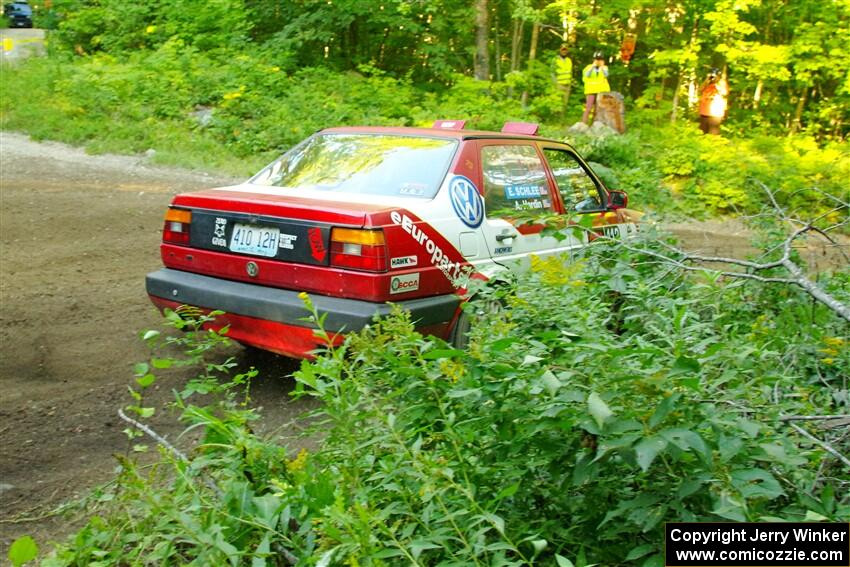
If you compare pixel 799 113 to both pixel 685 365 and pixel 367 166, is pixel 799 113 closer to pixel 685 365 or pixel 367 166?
pixel 367 166

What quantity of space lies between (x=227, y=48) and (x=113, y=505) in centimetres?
1702

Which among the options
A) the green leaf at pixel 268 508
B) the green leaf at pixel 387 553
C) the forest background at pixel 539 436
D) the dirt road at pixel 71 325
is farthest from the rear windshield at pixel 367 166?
the green leaf at pixel 387 553

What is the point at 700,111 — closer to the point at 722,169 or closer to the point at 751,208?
the point at 722,169

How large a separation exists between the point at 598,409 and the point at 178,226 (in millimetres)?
4358

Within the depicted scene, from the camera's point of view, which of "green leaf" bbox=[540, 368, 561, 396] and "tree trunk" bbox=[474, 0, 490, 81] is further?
"tree trunk" bbox=[474, 0, 490, 81]

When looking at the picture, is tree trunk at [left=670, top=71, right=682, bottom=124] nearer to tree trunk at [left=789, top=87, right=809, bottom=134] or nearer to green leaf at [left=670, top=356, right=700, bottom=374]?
tree trunk at [left=789, top=87, right=809, bottom=134]

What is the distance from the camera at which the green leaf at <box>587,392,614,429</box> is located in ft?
7.39

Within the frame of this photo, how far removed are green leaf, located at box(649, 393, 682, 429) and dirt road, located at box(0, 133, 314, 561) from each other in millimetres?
2693

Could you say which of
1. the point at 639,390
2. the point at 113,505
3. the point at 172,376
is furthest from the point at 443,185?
the point at 639,390

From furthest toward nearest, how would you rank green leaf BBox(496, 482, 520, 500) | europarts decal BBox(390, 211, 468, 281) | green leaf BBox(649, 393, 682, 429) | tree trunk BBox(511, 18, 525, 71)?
tree trunk BBox(511, 18, 525, 71) → europarts decal BBox(390, 211, 468, 281) → green leaf BBox(496, 482, 520, 500) → green leaf BBox(649, 393, 682, 429)

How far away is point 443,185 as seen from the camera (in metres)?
5.91

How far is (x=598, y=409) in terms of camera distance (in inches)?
89.6

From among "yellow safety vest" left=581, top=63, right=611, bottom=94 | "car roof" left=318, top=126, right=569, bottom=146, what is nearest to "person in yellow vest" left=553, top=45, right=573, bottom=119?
"yellow safety vest" left=581, top=63, right=611, bottom=94

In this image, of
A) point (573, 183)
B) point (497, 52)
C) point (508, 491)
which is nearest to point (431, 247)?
point (573, 183)
